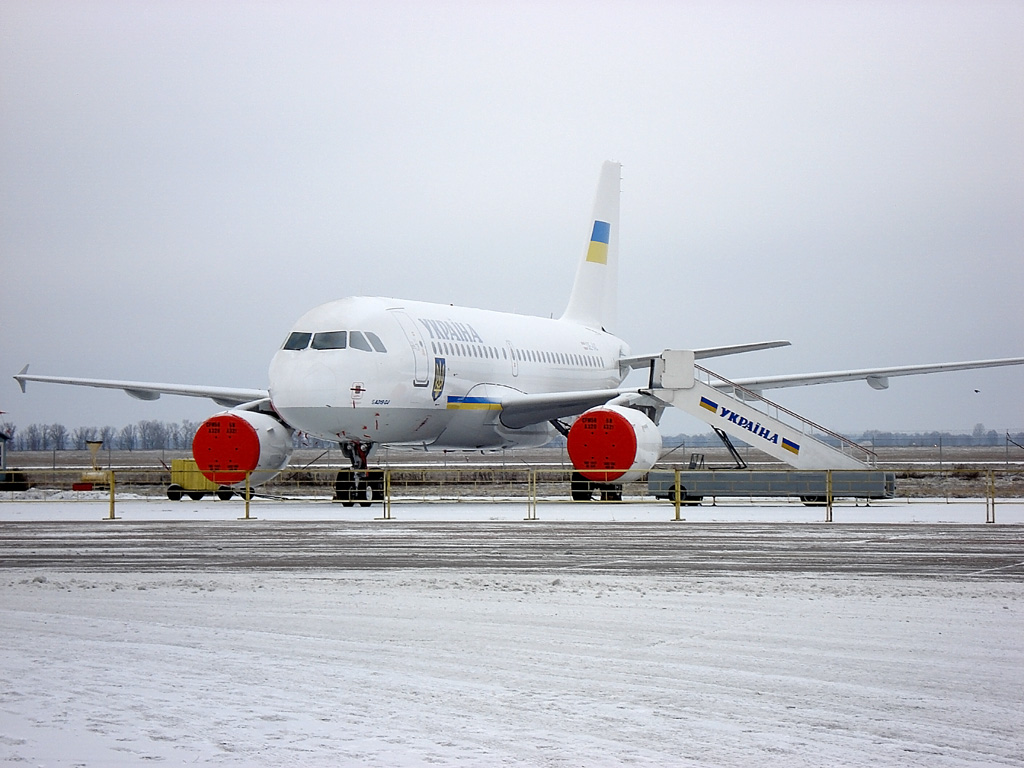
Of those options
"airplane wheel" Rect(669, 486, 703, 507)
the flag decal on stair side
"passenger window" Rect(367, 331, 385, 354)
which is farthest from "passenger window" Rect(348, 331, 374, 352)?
the flag decal on stair side

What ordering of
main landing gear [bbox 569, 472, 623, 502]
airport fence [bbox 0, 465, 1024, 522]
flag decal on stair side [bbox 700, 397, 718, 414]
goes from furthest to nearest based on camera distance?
flag decal on stair side [bbox 700, 397, 718, 414] → main landing gear [bbox 569, 472, 623, 502] → airport fence [bbox 0, 465, 1024, 522]

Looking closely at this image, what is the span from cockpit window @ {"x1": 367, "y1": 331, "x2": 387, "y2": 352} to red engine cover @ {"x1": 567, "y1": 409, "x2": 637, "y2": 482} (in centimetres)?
420

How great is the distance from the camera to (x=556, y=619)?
9539mm

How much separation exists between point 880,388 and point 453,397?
34.1 ft

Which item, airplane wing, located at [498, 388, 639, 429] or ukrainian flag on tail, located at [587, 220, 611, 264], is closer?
airplane wing, located at [498, 388, 639, 429]

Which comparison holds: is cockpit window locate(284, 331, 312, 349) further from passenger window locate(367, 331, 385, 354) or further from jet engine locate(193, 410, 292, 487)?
jet engine locate(193, 410, 292, 487)

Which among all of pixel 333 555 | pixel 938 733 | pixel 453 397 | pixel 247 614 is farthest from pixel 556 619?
pixel 453 397

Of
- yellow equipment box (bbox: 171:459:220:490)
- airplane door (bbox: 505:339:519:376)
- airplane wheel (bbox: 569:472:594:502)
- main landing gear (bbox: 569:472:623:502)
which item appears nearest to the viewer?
main landing gear (bbox: 569:472:623:502)

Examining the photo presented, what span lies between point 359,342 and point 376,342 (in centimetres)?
39

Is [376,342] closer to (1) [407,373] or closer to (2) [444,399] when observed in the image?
(1) [407,373]

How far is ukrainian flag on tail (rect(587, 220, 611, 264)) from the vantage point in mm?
39416

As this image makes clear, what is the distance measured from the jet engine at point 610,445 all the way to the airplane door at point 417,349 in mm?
3314

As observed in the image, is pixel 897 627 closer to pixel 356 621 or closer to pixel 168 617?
pixel 356 621

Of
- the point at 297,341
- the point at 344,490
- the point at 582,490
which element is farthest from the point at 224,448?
the point at 582,490
